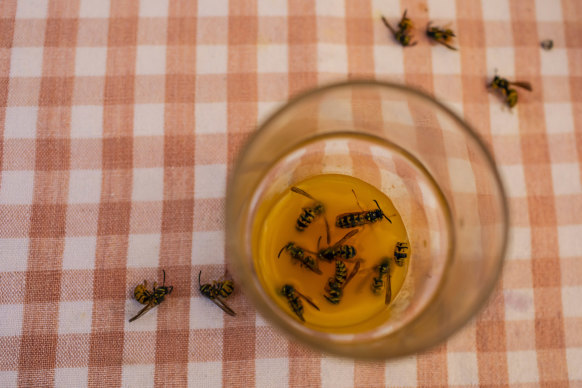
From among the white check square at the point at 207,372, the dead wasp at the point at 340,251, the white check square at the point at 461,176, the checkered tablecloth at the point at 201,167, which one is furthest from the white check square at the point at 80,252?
the white check square at the point at 461,176

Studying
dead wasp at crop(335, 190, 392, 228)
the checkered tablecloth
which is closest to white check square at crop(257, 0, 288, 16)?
the checkered tablecloth

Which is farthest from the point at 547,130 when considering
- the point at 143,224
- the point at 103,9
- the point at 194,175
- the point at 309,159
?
the point at 103,9

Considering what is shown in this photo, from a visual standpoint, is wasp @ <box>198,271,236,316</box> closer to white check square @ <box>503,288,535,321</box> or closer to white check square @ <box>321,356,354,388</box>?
white check square @ <box>321,356,354,388</box>

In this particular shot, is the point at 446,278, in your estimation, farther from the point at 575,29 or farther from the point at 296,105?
the point at 575,29

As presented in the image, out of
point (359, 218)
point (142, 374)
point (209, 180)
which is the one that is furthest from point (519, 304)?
point (142, 374)

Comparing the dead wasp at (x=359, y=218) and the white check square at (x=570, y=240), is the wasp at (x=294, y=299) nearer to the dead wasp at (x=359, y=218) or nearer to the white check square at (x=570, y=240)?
the dead wasp at (x=359, y=218)

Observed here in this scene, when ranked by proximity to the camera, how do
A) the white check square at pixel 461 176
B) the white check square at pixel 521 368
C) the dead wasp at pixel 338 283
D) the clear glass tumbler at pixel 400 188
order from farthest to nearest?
the white check square at pixel 521 368
the dead wasp at pixel 338 283
the white check square at pixel 461 176
the clear glass tumbler at pixel 400 188
